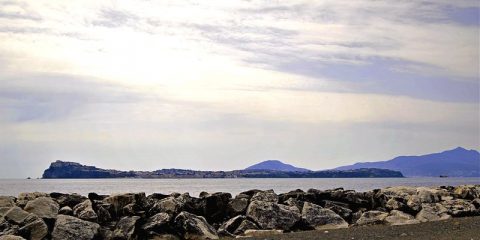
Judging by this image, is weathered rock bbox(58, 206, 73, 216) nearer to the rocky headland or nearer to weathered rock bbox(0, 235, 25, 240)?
the rocky headland

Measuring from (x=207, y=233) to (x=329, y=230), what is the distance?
4857 mm

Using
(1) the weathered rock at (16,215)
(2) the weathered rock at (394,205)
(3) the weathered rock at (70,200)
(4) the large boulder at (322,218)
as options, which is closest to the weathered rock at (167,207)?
(3) the weathered rock at (70,200)

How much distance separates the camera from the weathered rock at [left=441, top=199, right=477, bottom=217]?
27.3 m

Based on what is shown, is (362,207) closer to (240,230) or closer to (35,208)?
(240,230)

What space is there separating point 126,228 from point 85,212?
5.96 feet

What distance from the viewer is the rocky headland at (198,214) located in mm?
19562

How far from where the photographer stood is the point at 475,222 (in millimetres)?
23750

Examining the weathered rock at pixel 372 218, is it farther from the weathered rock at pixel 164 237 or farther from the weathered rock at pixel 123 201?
the weathered rock at pixel 123 201

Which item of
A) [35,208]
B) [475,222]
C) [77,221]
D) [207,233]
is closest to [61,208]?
[35,208]

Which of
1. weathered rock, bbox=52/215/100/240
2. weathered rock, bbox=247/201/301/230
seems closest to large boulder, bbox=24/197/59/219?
weathered rock, bbox=52/215/100/240

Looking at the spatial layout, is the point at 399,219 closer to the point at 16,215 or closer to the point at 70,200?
the point at 70,200

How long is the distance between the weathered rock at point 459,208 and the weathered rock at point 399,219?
3.77m

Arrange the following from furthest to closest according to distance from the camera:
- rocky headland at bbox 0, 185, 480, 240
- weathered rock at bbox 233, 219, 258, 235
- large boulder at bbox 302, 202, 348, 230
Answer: large boulder at bbox 302, 202, 348, 230 < weathered rock at bbox 233, 219, 258, 235 < rocky headland at bbox 0, 185, 480, 240

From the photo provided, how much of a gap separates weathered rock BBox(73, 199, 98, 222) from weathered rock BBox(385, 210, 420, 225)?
11.8 meters
